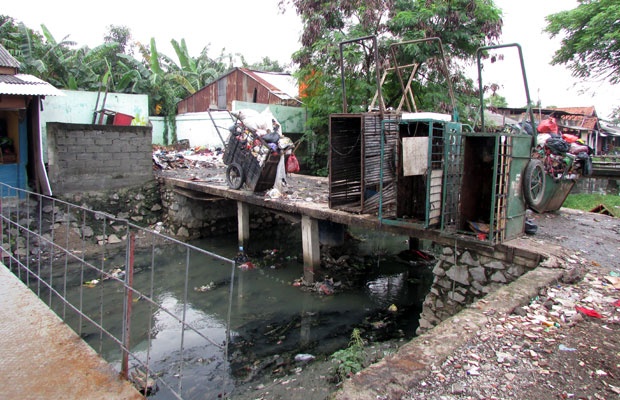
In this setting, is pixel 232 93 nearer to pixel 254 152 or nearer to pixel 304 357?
pixel 254 152

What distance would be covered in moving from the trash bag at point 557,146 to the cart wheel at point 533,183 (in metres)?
1.45

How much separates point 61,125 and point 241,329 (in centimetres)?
682

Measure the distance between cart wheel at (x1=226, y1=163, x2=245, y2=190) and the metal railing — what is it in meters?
1.67

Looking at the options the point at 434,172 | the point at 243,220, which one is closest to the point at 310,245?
the point at 243,220

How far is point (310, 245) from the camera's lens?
7.54 meters

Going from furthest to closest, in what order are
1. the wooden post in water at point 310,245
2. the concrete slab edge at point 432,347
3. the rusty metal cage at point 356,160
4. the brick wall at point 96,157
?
the brick wall at point 96,157
the wooden post in water at point 310,245
the rusty metal cage at point 356,160
the concrete slab edge at point 432,347

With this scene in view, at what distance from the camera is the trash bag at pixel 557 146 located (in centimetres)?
657

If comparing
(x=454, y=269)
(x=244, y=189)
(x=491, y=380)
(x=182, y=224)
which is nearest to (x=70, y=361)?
(x=491, y=380)

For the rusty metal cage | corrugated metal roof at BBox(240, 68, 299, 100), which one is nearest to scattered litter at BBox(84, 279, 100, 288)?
the rusty metal cage

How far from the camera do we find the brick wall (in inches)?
377

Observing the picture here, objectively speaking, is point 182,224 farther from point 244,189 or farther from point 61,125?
point 61,125

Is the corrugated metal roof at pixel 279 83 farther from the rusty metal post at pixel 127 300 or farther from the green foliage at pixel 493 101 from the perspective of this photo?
the rusty metal post at pixel 127 300

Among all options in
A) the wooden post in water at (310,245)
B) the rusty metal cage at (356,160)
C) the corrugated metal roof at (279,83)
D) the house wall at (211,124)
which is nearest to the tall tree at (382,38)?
the house wall at (211,124)

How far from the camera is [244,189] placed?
9.01 metres
